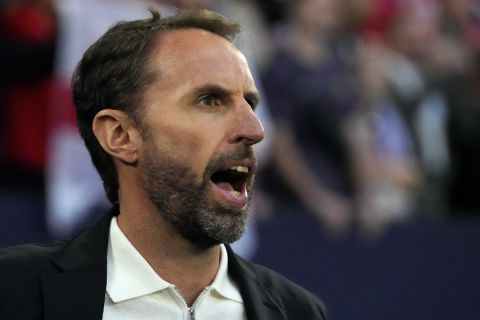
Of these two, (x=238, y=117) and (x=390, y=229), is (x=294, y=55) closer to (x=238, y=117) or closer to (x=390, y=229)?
(x=390, y=229)

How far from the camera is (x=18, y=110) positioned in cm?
553

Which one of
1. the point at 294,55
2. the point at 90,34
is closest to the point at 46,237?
the point at 90,34

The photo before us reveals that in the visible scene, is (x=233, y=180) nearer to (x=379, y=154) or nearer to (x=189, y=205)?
(x=189, y=205)

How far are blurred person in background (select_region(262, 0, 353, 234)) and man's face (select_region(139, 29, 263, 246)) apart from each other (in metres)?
3.02

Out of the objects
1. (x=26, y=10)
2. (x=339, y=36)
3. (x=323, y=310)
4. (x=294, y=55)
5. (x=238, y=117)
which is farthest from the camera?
(x=339, y=36)

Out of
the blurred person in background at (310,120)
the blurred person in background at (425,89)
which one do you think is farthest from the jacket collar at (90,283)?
the blurred person in background at (425,89)

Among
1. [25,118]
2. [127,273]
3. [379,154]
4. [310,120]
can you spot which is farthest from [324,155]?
[127,273]

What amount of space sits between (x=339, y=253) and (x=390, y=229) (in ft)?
1.19

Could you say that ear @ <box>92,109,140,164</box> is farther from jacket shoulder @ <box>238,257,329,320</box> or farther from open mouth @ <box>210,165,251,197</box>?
jacket shoulder @ <box>238,257,329,320</box>

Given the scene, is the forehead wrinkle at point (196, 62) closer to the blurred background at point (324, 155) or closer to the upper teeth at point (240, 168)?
the upper teeth at point (240, 168)

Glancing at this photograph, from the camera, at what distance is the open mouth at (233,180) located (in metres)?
2.96

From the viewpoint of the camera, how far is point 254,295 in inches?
117

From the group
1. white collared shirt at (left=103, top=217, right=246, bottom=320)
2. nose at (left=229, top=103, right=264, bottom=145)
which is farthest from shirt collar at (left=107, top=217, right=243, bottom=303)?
nose at (left=229, top=103, right=264, bottom=145)

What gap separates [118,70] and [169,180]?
37 centimetres
